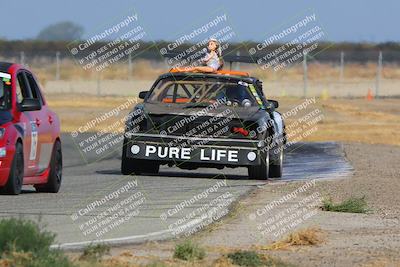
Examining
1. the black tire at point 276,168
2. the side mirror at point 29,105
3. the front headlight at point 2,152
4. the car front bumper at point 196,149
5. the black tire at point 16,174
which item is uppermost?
the side mirror at point 29,105

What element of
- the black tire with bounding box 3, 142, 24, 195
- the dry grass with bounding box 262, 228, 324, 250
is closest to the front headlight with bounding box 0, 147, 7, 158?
the black tire with bounding box 3, 142, 24, 195

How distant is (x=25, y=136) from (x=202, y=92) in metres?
6.40

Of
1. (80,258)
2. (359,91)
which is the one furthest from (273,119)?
(359,91)

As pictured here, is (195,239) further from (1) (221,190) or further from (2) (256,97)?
(2) (256,97)

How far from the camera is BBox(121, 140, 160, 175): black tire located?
2204cm

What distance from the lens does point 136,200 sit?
56.3 ft

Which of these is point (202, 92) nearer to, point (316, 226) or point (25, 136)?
point (25, 136)

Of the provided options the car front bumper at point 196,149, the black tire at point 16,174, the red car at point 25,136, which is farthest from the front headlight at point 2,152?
the car front bumper at point 196,149

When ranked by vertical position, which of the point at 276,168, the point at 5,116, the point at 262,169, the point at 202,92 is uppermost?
the point at 5,116

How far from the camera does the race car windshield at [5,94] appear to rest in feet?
55.6

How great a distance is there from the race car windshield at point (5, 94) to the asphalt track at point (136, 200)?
3.37 ft

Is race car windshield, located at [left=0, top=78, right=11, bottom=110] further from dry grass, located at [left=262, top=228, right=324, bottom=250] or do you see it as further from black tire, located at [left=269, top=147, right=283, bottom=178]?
black tire, located at [left=269, top=147, right=283, bottom=178]

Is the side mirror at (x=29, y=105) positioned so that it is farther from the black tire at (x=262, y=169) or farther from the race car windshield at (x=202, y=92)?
the race car windshield at (x=202, y=92)

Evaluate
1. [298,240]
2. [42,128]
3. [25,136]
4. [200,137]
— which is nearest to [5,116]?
[25,136]
